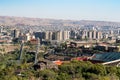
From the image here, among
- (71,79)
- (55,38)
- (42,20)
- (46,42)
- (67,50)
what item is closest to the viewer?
(71,79)

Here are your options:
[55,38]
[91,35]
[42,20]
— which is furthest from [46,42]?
[42,20]

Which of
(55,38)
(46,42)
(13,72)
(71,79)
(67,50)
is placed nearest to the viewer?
(71,79)

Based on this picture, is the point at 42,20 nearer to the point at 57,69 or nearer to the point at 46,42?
the point at 46,42

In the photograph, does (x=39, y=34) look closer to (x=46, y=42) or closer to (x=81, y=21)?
(x=46, y=42)

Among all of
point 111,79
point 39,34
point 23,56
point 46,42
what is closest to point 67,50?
point 23,56

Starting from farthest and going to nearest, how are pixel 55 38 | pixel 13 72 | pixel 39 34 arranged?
pixel 39 34 < pixel 55 38 < pixel 13 72

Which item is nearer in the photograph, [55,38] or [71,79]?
[71,79]

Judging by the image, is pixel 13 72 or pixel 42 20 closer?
pixel 13 72

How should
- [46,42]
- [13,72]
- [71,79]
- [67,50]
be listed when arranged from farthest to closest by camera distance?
1. [46,42]
2. [67,50]
3. [13,72]
4. [71,79]
